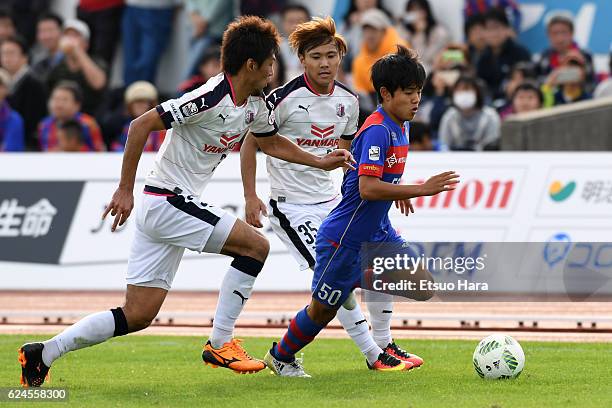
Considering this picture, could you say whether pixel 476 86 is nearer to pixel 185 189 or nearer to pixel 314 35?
pixel 314 35

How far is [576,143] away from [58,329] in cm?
707

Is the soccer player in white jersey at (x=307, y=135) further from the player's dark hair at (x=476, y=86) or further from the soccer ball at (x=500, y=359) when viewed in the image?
the player's dark hair at (x=476, y=86)

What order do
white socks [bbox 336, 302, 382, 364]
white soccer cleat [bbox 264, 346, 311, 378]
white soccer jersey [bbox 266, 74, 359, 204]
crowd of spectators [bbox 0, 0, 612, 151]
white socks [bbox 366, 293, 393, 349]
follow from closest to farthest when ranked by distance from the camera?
white soccer cleat [bbox 264, 346, 311, 378] → white socks [bbox 336, 302, 382, 364] → white socks [bbox 366, 293, 393, 349] → white soccer jersey [bbox 266, 74, 359, 204] → crowd of spectators [bbox 0, 0, 612, 151]

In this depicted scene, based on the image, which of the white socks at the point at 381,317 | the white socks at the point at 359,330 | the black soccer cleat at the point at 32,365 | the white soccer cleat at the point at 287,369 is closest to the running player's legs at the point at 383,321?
the white socks at the point at 381,317

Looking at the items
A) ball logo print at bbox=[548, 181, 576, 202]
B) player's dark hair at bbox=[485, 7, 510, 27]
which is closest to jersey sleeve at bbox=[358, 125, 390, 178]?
ball logo print at bbox=[548, 181, 576, 202]

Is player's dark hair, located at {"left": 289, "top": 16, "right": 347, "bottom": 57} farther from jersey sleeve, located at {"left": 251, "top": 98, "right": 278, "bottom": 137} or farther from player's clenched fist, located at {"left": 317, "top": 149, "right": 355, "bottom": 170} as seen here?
player's clenched fist, located at {"left": 317, "top": 149, "right": 355, "bottom": 170}

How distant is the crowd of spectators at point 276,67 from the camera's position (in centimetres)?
1668

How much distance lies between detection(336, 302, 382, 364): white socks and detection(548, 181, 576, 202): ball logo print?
17.1 ft

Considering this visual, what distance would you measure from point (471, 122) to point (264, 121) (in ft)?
24.6

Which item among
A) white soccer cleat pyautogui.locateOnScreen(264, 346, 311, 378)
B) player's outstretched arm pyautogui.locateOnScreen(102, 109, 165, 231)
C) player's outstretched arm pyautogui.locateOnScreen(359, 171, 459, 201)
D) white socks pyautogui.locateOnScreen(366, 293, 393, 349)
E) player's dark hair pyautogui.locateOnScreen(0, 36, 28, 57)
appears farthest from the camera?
player's dark hair pyautogui.locateOnScreen(0, 36, 28, 57)

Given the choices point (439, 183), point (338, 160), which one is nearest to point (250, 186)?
point (338, 160)

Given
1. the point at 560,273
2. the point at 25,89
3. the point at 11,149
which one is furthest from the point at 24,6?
the point at 560,273

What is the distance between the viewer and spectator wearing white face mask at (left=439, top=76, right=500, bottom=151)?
16.2 meters

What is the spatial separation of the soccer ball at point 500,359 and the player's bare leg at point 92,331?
212 cm
